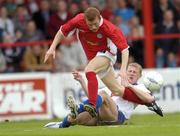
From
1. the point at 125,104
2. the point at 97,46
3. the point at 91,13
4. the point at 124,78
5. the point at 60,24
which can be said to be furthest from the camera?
the point at 60,24

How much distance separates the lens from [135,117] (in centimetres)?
1841

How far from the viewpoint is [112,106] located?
44.7 feet

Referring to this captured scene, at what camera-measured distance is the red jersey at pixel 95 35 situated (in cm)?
1380

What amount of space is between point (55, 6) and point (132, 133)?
10.6 meters

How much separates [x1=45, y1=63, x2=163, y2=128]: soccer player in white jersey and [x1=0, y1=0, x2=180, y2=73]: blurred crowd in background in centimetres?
700

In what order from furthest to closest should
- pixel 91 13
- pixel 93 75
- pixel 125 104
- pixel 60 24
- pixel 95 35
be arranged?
pixel 60 24 → pixel 95 35 → pixel 125 104 → pixel 93 75 → pixel 91 13

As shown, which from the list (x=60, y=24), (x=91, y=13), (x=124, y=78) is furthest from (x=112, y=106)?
(x=60, y=24)

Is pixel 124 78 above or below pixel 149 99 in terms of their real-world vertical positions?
above

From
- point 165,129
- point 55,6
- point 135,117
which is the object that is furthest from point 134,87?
point 55,6

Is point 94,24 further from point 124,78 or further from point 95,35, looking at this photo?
point 124,78

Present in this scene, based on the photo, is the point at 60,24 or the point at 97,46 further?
the point at 60,24

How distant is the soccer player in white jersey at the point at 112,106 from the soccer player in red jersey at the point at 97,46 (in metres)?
0.17

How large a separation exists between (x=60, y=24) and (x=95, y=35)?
286 inches

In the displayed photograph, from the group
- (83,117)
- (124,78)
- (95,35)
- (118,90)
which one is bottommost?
(83,117)
